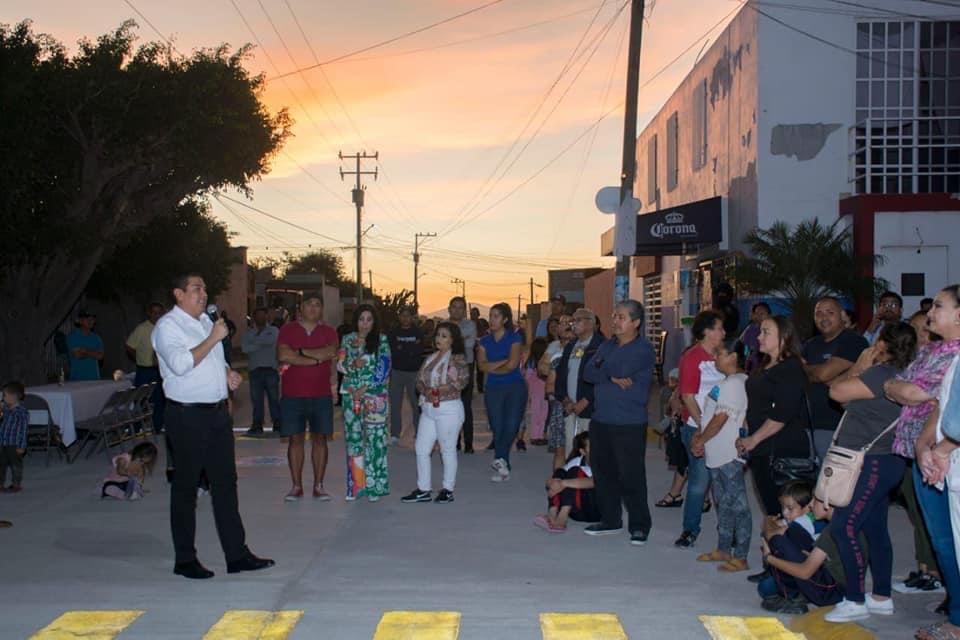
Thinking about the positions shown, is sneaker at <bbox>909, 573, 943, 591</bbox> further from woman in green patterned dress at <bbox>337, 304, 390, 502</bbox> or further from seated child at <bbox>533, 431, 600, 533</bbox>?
woman in green patterned dress at <bbox>337, 304, 390, 502</bbox>

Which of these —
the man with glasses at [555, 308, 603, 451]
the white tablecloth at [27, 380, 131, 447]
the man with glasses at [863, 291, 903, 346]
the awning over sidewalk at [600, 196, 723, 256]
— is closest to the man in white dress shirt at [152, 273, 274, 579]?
the man with glasses at [555, 308, 603, 451]

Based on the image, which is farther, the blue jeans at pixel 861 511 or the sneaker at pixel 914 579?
the sneaker at pixel 914 579

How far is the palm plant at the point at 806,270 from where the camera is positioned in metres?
17.6

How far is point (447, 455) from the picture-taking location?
1099 centimetres

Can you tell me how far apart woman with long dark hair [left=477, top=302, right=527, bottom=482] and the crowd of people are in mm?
18

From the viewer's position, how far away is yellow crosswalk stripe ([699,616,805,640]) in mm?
6328

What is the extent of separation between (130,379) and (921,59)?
14.2 m

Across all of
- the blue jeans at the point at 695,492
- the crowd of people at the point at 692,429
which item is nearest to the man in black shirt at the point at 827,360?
the crowd of people at the point at 692,429

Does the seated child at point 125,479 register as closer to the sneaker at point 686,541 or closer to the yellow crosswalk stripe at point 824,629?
the sneaker at point 686,541

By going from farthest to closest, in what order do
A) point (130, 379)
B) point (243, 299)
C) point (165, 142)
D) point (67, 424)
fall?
point (243, 299)
point (165, 142)
point (130, 379)
point (67, 424)

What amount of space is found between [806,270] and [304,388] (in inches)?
375

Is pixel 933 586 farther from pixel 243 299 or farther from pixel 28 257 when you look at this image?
pixel 243 299

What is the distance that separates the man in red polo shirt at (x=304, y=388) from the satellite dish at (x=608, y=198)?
6468 millimetres

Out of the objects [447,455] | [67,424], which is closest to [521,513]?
[447,455]
